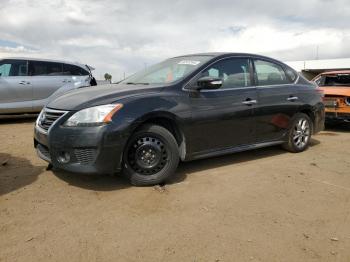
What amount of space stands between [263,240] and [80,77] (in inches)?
321

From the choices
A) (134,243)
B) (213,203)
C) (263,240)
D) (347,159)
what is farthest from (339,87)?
(134,243)

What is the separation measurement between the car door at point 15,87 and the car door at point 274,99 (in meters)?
6.07

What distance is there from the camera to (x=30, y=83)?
9.22 m

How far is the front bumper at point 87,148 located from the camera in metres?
3.93

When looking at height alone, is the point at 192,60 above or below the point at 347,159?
above

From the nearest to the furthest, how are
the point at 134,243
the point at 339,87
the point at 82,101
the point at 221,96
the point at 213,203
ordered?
the point at 134,243 < the point at 213,203 < the point at 82,101 < the point at 221,96 < the point at 339,87

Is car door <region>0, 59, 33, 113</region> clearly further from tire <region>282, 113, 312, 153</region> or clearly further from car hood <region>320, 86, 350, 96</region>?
car hood <region>320, 86, 350, 96</region>

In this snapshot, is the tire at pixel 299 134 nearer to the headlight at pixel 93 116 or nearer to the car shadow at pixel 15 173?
the headlight at pixel 93 116

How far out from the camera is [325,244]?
9.99 feet

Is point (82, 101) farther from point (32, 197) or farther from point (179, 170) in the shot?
point (179, 170)

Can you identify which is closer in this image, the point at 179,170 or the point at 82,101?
the point at 82,101

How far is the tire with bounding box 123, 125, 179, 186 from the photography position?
4.20 m

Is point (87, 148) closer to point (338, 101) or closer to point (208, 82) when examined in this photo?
point (208, 82)

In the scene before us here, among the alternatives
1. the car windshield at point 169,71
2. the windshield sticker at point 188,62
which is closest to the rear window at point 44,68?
the car windshield at point 169,71
